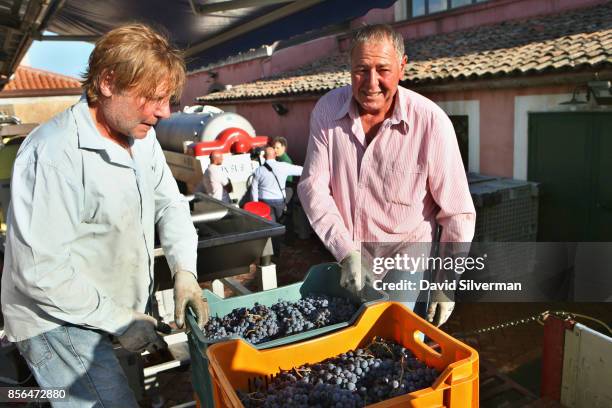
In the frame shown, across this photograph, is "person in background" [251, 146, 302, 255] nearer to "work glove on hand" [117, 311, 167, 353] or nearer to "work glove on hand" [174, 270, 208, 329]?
"work glove on hand" [174, 270, 208, 329]

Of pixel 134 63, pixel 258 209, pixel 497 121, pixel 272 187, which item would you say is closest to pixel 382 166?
pixel 134 63

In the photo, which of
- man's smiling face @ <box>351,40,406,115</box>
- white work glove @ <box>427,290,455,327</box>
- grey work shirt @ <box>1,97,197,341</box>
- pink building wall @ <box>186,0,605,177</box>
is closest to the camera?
grey work shirt @ <box>1,97,197,341</box>

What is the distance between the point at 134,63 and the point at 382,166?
4.04ft

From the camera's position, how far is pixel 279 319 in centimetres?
203

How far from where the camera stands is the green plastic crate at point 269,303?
1764 millimetres

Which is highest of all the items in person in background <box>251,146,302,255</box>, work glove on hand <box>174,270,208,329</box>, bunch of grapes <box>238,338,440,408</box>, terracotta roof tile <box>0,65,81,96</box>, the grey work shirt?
terracotta roof tile <box>0,65,81,96</box>

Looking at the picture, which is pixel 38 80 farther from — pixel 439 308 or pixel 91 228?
pixel 439 308

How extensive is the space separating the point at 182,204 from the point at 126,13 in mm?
2858

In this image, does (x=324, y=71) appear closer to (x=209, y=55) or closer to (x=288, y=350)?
(x=209, y=55)

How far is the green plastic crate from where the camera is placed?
5.79 ft

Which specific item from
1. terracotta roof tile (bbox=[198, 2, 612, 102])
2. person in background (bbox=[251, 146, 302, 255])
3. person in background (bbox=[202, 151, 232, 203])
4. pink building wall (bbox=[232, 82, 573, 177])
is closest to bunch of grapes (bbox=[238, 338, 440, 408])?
terracotta roof tile (bbox=[198, 2, 612, 102])

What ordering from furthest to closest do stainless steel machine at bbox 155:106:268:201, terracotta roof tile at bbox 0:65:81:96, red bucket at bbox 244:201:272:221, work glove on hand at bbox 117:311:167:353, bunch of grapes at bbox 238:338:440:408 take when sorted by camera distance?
terracotta roof tile at bbox 0:65:81:96
stainless steel machine at bbox 155:106:268:201
red bucket at bbox 244:201:272:221
work glove on hand at bbox 117:311:167:353
bunch of grapes at bbox 238:338:440:408

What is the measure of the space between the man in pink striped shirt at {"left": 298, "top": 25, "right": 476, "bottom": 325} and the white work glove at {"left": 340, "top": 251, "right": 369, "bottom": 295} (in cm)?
6

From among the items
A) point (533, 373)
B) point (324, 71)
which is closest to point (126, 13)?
point (533, 373)
